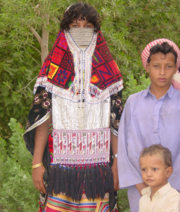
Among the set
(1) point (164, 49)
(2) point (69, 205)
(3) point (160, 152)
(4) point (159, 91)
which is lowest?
(2) point (69, 205)

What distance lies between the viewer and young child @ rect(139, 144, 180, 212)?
1962 mm

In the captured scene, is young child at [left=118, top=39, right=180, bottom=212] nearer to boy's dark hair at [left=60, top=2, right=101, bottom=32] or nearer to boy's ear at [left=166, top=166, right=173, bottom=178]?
boy's ear at [left=166, top=166, right=173, bottom=178]

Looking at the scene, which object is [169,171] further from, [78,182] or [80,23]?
[80,23]

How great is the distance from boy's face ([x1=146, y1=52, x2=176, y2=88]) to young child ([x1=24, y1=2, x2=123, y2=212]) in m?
0.44

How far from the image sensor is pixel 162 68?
212cm

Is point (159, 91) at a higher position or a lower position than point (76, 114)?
higher

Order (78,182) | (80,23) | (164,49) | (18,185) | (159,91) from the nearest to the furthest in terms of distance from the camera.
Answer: (164,49) < (159,91) < (78,182) < (80,23) < (18,185)

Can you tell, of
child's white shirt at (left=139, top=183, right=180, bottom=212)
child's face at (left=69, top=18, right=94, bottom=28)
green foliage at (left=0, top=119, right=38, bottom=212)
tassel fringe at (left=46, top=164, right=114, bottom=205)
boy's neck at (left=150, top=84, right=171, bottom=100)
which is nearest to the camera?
child's white shirt at (left=139, top=183, right=180, bottom=212)

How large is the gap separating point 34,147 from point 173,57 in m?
1.20

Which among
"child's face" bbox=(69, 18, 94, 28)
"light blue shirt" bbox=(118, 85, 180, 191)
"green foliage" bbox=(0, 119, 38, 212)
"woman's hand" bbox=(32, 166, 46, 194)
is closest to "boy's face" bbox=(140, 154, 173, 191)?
"light blue shirt" bbox=(118, 85, 180, 191)

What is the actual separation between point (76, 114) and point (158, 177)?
769 mm

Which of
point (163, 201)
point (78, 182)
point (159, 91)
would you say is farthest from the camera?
point (78, 182)

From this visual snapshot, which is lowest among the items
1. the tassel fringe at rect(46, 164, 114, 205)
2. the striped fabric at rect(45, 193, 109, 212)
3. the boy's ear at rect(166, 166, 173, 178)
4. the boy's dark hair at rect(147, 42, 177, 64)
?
the striped fabric at rect(45, 193, 109, 212)

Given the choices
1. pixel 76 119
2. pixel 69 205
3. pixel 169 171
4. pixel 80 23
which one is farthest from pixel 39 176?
pixel 80 23
